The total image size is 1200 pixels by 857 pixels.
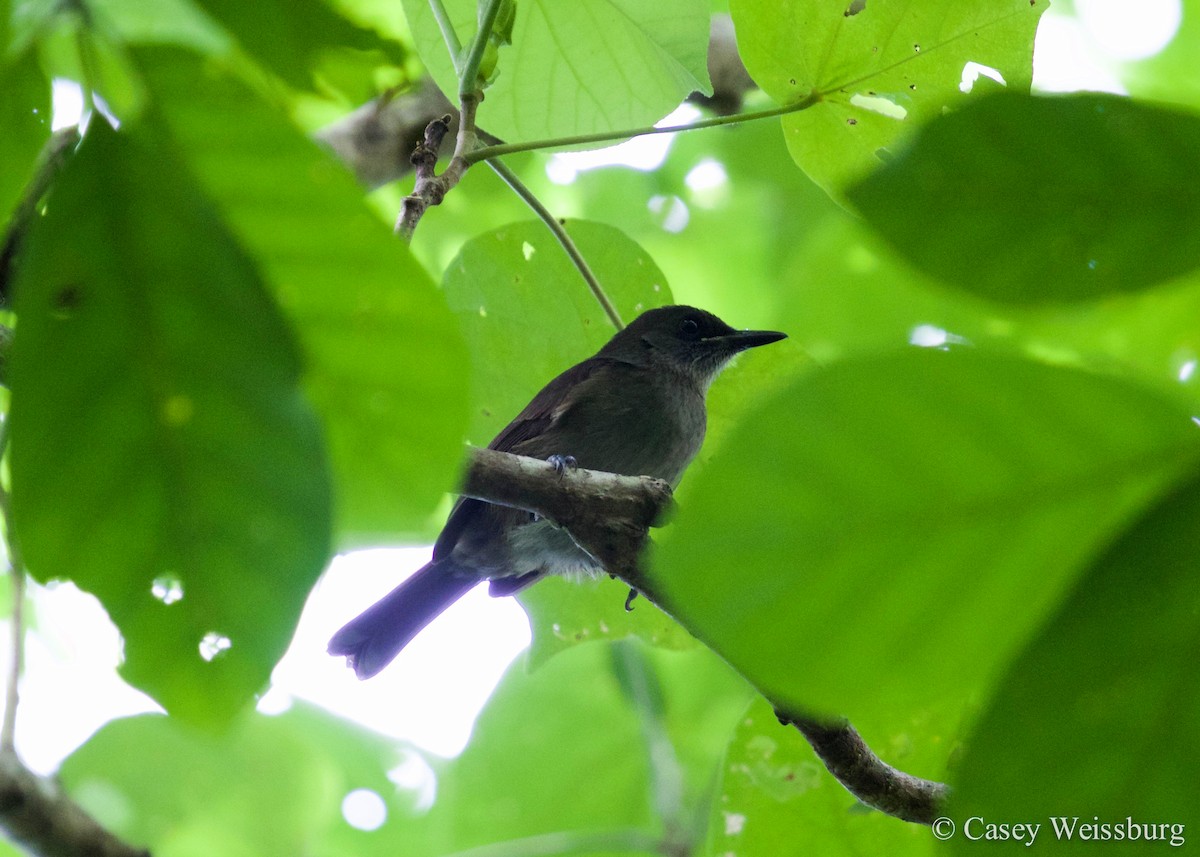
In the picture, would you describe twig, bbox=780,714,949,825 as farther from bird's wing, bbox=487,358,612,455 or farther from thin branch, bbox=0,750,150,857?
bird's wing, bbox=487,358,612,455

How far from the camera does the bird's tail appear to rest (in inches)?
179

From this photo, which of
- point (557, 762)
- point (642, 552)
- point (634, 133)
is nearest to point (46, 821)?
point (642, 552)

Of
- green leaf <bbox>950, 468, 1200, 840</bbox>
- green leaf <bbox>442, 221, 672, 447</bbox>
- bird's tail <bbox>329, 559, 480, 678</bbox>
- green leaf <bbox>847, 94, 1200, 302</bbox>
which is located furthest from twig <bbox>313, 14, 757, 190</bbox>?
green leaf <bbox>950, 468, 1200, 840</bbox>

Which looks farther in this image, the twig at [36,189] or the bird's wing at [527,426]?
the bird's wing at [527,426]

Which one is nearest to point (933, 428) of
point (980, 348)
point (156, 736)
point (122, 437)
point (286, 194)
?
point (980, 348)

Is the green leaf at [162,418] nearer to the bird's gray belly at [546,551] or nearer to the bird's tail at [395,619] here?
the bird's gray belly at [546,551]

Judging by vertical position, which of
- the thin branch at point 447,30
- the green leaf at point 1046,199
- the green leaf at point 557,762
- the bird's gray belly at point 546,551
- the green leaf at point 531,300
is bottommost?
the green leaf at point 557,762

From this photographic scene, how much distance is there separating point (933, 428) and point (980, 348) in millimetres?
61

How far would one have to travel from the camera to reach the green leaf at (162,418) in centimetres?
84

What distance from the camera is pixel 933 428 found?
77cm

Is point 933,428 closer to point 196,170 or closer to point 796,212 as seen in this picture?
point 196,170

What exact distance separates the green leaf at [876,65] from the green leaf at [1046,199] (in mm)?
1796

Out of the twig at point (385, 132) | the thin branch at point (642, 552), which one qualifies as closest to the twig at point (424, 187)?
the thin branch at point (642, 552)

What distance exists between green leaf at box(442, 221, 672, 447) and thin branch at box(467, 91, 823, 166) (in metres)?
0.73
